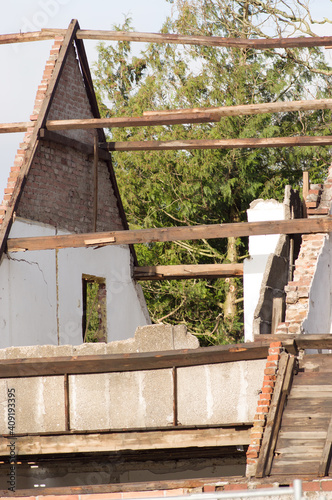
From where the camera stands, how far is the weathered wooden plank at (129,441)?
10.2 meters

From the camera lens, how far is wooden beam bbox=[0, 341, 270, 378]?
10072mm

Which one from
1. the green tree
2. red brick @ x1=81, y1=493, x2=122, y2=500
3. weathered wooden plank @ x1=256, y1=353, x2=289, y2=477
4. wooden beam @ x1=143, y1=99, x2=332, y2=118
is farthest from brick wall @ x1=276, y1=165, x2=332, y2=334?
the green tree

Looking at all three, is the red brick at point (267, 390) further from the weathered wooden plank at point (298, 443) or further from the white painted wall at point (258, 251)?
the white painted wall at point (258, 251)

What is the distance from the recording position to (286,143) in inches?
566

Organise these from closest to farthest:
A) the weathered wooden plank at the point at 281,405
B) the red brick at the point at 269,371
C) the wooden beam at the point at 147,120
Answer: the weathered wooden plank at the point at 281,405 → the red brick at the point at 269,371 → the wooden beam at the point at 147,120

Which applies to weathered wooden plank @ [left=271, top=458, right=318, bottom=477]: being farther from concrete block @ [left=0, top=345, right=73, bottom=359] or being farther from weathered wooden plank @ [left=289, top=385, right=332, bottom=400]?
concrete block @ [left=0, top=345, right=73, bottom=359]

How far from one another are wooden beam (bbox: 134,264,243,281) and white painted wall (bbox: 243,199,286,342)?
6.16ft

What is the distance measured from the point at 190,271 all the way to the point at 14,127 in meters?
5.02

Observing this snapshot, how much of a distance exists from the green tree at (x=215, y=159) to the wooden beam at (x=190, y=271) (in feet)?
19.2

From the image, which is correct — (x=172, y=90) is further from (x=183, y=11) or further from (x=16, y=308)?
(x=16, y=308)

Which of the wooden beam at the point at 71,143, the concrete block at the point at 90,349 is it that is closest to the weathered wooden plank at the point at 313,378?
the concrete block at the point at 90,349

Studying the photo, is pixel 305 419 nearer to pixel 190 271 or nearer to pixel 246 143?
pixel 246 143

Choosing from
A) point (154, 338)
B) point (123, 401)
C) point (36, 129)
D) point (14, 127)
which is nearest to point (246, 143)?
point (36, 129)

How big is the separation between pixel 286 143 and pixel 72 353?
236 inches
